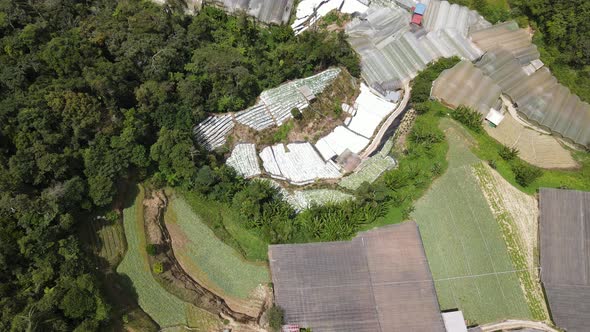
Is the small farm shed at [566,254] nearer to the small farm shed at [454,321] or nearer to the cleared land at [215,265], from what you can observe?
the small farm shed at [454,321]

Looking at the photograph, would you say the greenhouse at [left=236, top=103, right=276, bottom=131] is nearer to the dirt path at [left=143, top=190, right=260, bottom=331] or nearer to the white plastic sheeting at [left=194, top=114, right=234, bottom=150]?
the white plastic sheeting at [left=194, top=114, right=234, bottom=150]

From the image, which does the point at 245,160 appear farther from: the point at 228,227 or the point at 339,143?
the point at 339,143

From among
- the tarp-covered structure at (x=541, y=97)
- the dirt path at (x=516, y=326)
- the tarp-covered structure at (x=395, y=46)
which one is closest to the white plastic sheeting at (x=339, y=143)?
the tarp-covered structure at (x=395, y=46)

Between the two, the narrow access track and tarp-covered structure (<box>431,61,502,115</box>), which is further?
tarp-covered structure (<box>431,61,502,115</box>)

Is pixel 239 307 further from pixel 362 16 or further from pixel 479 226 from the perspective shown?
pixel 362 16

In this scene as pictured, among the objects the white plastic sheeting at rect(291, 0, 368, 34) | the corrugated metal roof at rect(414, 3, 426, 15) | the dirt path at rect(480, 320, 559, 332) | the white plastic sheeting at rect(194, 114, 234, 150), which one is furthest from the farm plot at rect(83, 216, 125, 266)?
the corrugated metal roof at rect(414, 3, 426, 15)

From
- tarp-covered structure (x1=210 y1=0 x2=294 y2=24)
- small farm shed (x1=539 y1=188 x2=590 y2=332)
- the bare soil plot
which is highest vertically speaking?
tarp-covered structure (x1=210 y1=0 x2=294 y2=24)

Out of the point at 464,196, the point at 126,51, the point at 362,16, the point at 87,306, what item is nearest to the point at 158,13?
the point at 126,51
